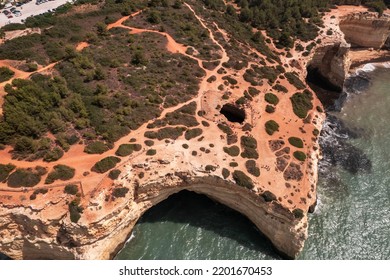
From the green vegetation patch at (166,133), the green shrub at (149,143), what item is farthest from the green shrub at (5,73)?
the green shrub at (149,143)

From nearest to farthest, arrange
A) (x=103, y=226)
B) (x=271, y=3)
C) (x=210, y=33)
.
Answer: (x=103, y=226) → (x=210, y=33) → (x=271, y=3)

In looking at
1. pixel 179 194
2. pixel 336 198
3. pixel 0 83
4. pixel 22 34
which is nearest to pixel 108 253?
pixel 179 194

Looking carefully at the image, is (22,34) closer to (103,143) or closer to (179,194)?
(103,143)

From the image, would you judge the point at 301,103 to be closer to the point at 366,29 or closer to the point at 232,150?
the point at 232,150

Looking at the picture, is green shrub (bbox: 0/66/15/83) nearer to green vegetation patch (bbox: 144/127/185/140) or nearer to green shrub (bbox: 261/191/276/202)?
green vegetation patch (bbox: 144/127/185/140)

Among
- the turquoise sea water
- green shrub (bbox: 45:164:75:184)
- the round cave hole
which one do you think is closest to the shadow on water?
the turquoise sea water

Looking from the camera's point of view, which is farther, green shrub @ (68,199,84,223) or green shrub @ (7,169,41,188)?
green shrub @ (7,169,41,188)
